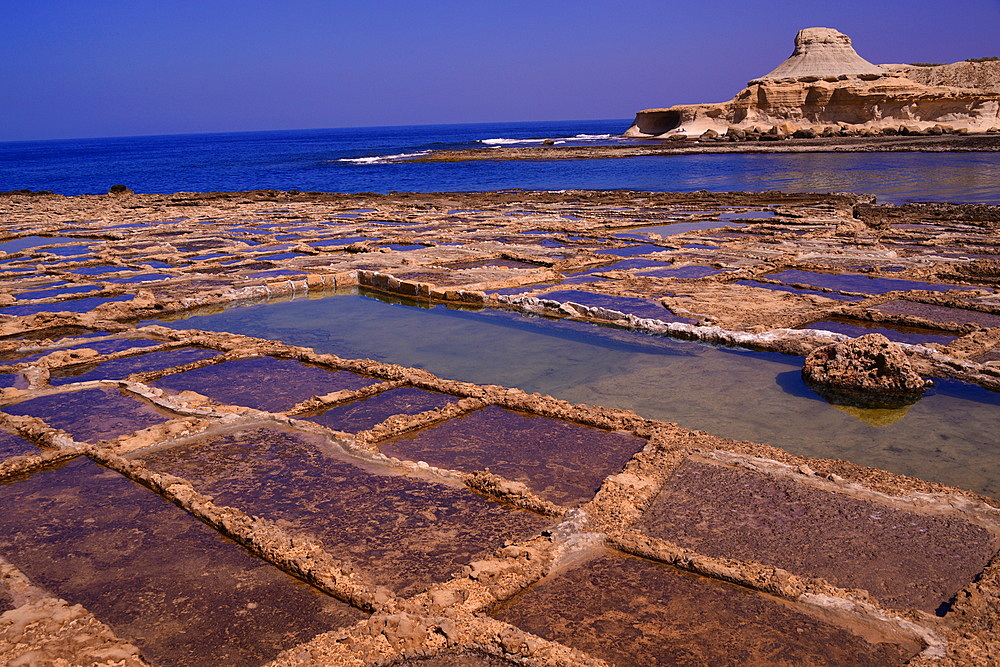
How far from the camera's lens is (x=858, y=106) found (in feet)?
199

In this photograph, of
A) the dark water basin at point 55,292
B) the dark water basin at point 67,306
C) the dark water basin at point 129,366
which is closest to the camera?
the dark water basin at point 129,366

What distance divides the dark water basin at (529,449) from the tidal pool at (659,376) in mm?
609

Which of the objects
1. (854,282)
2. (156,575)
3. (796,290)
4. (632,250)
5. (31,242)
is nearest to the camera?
(156,575)

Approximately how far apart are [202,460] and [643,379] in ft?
9.27

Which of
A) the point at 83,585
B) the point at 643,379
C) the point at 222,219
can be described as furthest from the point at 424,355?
the point at 222,219

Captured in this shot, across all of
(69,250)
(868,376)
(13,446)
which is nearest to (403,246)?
(69,250)

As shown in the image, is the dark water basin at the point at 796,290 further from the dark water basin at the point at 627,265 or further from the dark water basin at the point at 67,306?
the dark water basin at the point at 67,306

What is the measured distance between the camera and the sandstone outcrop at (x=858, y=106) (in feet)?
184

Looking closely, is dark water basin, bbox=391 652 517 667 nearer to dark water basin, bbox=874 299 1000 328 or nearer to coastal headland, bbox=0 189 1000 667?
coastal headland, bbox=0 189 1000 667

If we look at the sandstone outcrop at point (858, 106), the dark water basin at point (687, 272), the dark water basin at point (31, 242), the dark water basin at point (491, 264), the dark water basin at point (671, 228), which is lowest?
the dark water basin at point (31, 242)

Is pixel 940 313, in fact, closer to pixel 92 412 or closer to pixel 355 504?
pixel 355 504

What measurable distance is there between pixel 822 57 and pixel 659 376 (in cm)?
9783

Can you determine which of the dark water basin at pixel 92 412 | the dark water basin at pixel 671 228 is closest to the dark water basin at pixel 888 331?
the dark water basin at pixel 92 412

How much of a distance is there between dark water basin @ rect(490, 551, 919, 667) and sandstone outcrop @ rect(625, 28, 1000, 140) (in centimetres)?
6357
